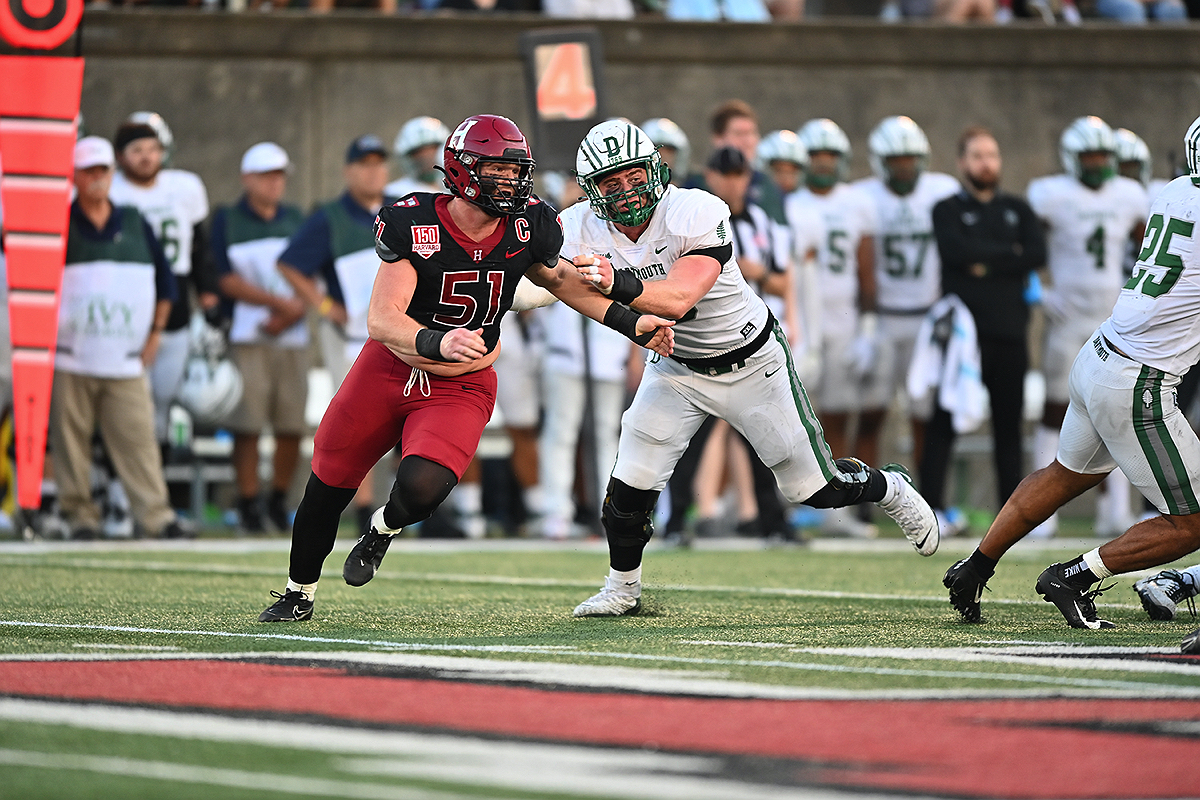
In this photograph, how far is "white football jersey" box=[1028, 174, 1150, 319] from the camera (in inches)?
463

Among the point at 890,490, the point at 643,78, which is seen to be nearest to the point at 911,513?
the point at 890,490

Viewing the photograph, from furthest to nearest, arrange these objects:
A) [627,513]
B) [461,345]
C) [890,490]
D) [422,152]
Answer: [422,152], [890,490], [627,513], [461,345]

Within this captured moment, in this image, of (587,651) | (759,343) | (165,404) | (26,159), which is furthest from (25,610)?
(165,404)

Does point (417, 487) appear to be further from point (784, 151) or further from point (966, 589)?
point (784, 151)

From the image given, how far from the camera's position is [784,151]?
1184 cm

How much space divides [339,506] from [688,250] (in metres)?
1.52

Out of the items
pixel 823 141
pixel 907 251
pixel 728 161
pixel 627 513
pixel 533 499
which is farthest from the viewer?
pixel 533 499

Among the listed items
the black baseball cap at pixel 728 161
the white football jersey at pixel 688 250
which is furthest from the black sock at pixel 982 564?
the black baseball cap at pixel 728 161

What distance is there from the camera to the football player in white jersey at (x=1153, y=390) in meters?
5.94

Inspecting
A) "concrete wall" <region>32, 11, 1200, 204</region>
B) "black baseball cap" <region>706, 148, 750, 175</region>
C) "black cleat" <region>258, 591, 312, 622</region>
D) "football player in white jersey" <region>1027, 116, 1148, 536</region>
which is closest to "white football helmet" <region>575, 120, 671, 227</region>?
"black cleat" <region>258, 591, 312, 622</region>

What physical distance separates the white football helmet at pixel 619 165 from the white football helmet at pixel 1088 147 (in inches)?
237

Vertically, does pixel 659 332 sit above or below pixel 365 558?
above

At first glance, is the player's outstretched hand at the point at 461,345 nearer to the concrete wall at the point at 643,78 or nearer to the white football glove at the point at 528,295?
the white football glove at the point at 528,295

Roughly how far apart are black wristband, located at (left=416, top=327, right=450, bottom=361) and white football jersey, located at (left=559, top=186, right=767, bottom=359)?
880 millimetres
